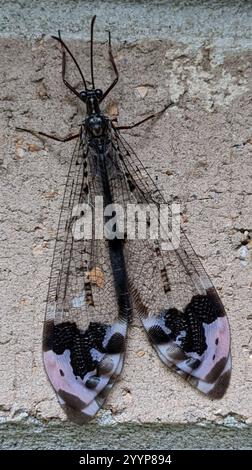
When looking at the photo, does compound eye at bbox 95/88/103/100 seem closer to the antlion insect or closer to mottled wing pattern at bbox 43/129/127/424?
the antlion insect

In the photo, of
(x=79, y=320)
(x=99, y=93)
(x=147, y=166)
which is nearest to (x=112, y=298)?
(x=79, y=320)

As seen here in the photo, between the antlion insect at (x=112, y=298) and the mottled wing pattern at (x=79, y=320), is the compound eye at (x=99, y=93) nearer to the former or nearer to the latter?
the antlion insect at (x=112, y=298)

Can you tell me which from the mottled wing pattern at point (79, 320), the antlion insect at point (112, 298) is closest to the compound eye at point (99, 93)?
the antlion insect at point (112, 298)

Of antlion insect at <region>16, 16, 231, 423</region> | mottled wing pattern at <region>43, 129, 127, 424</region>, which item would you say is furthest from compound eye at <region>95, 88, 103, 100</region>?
mottled wing pattern at <region>43, 129, 127, 424</region>

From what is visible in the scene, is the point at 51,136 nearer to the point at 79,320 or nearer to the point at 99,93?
the point at 99,93

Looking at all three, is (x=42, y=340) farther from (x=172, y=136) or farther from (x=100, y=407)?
(x=172, y=136)

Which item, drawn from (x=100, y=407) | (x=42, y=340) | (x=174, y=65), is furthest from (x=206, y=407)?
(x=174, y=65)
